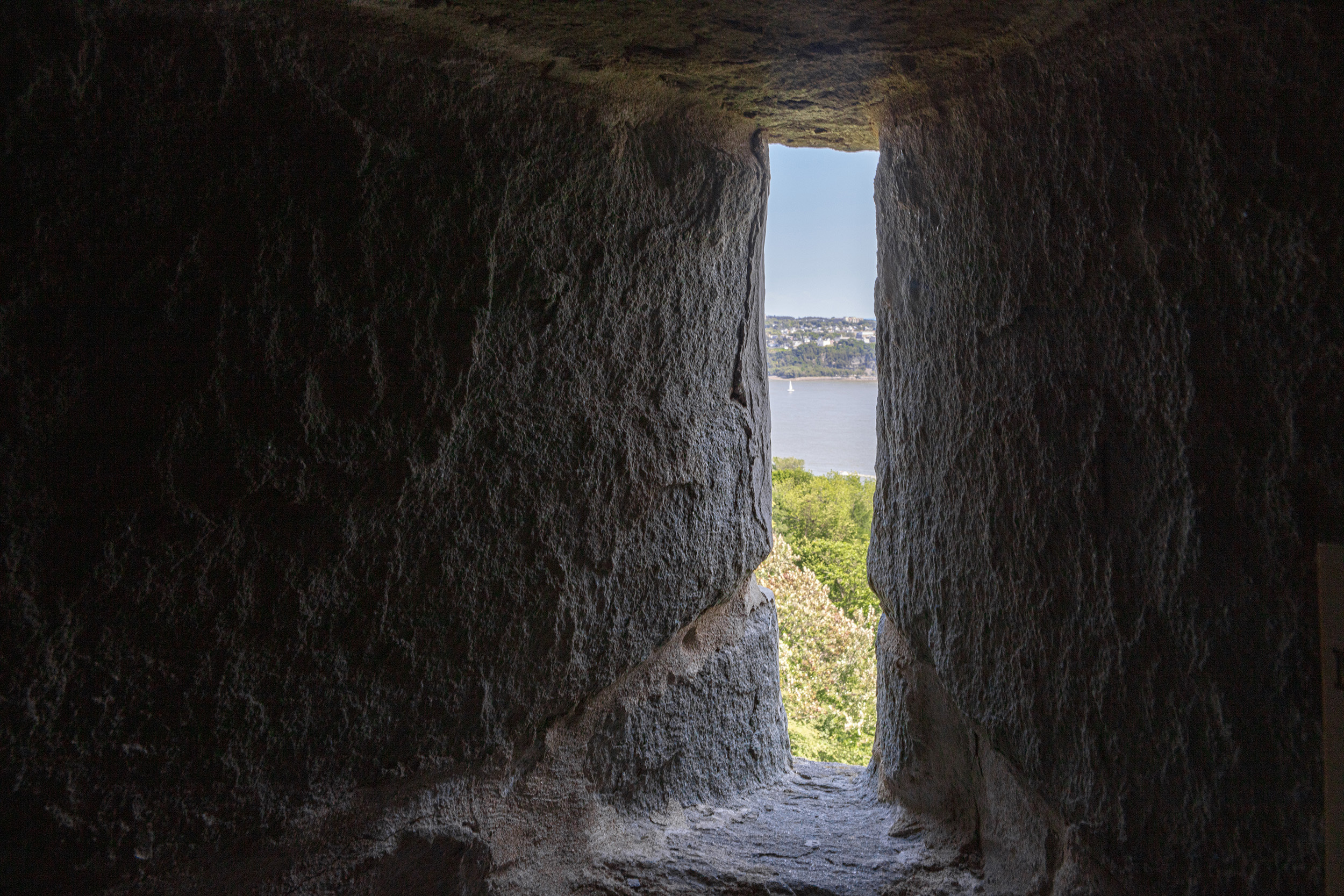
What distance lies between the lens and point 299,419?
78 centimetres

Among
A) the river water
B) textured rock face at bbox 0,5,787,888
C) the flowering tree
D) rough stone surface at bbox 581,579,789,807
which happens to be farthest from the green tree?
textured rock face at bbox 0,5,787,888

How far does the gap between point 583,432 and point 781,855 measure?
65 cm

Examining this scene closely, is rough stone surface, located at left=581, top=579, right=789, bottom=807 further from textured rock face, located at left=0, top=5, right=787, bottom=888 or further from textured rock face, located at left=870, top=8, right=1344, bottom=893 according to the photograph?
textured rock face, located at left=870, top=8, right=1344, bottom=893

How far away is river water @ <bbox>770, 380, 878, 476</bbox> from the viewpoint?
934 cm

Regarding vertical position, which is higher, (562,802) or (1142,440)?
(1142,440)

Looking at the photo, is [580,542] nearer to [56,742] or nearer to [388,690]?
[388,690]

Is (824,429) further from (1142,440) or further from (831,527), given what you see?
(1142,440)

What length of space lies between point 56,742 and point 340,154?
619 mm

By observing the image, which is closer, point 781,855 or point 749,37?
point 749,37

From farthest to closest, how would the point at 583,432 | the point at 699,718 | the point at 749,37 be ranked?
the point at 699,718 → the point at 583,432 → the point at 749,37

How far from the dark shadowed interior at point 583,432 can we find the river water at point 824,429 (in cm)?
733

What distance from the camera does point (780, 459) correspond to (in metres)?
11.1

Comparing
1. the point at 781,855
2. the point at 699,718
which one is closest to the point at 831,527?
the point at 699,718

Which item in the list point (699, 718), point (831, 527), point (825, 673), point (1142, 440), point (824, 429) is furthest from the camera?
point (824, 429)
